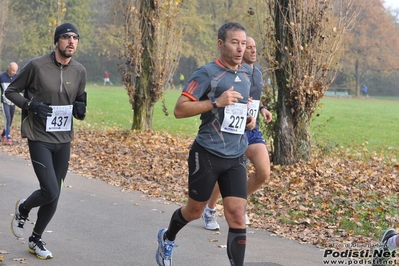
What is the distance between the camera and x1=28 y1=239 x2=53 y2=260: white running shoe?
6.56m

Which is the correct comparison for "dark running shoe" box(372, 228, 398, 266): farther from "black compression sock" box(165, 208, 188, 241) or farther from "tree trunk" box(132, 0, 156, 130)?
"tree trunk" box(132, 0, 156, 130)

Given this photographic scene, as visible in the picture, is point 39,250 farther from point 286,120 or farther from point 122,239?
point 286,120

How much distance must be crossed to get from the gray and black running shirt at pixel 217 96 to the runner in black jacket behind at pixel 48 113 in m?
1.55

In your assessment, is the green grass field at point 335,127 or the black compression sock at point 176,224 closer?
the black compression sock at point 176,224

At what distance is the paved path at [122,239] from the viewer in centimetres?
663

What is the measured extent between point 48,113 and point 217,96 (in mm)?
1763

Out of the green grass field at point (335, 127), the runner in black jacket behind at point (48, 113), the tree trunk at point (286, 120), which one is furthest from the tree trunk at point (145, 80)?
the runner in black jacket behind at point (48, 113)

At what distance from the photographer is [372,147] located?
65.1ft

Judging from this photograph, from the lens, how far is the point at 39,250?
21.6 feet

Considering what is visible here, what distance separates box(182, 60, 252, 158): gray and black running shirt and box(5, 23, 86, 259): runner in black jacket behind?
1551mm

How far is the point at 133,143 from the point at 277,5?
246 inches

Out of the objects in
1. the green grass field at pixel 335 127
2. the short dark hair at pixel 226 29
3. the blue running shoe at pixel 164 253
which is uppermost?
the short dark hair at pixel 226 29

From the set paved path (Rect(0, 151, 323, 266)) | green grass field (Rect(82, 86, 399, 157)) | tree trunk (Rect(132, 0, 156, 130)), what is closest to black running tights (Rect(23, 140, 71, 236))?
paved path (Rect(0, 151, 323, 266))

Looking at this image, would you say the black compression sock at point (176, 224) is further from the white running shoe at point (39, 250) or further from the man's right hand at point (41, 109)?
the man's right hand at point (41, 109)
